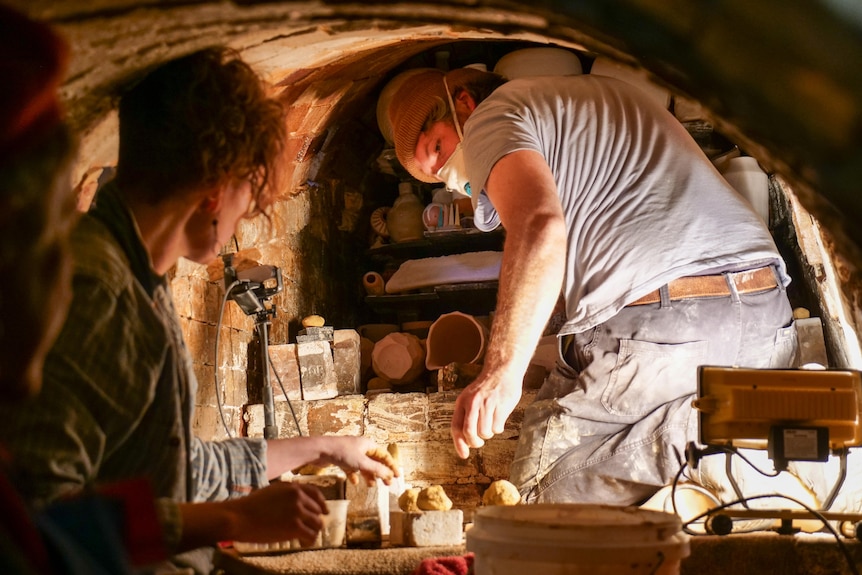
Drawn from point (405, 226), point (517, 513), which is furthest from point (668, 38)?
point (405, 226)

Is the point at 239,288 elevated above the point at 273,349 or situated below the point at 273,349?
above

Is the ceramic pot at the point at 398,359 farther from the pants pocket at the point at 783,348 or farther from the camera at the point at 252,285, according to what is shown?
the pants pocket at the point at 783,348

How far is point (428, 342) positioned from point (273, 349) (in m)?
0.89

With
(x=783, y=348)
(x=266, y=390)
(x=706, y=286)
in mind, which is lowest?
(x=266, y=390)

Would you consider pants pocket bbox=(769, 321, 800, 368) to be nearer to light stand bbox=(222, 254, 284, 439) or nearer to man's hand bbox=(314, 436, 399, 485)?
man's hand bbox=(314, 436, 399, 485)

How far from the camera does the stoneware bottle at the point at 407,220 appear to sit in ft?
17.0

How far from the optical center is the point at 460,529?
84.1 inches

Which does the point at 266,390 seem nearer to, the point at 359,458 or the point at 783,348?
the point at 359,458

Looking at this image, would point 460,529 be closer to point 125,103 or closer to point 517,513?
point 517,513

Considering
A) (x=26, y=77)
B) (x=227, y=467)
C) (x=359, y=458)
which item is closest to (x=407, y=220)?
(x=359, y=458)

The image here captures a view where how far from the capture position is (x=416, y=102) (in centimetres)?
336

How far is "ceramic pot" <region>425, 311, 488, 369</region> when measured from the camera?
14.3 ft

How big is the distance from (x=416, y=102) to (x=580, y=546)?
8.09ft

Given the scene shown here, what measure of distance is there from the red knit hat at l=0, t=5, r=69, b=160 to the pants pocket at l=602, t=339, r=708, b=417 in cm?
213
